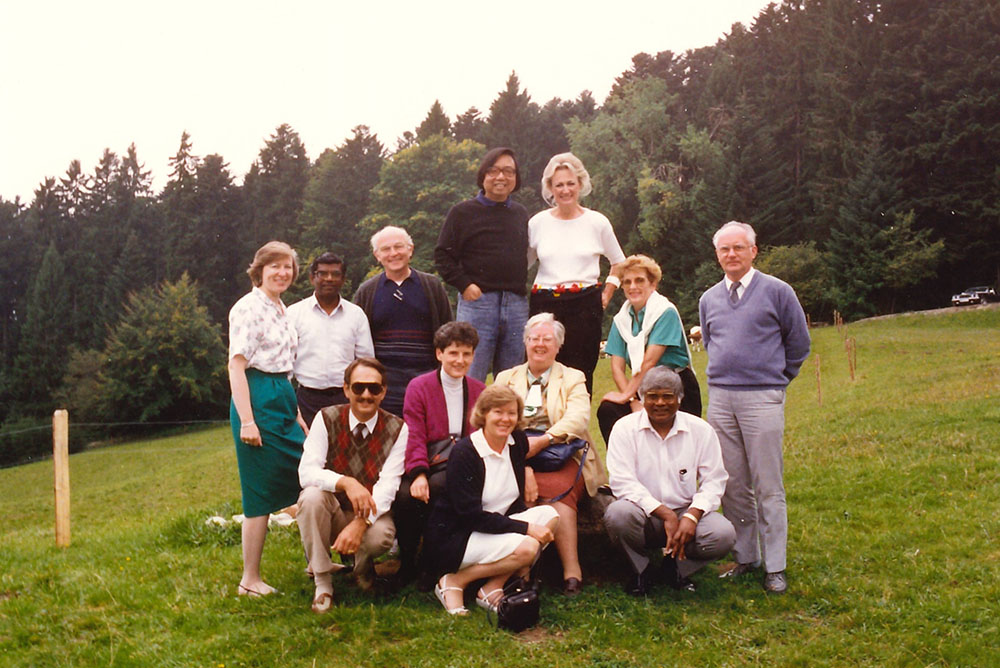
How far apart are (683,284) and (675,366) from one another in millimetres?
38905

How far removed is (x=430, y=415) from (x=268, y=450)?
1.00m

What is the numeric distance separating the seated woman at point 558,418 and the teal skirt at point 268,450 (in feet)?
4.43

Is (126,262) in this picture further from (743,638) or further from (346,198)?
(743,638)

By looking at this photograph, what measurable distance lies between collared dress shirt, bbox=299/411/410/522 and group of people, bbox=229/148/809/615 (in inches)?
0.5

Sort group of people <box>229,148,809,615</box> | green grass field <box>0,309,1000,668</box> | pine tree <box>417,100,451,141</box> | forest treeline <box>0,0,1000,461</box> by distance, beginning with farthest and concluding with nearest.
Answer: pine tree <box>417,100,451,141</box> → forest treeline <box>0,0,1000,461</box> → group of people <box>229,148,809,615</box> → green grass field <box>0,309,1000,668</box>

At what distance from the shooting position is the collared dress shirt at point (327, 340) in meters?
5.65

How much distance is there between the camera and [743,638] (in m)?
4.39

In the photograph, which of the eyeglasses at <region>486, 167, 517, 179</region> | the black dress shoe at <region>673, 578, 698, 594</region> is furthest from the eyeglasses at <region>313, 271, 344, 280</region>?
the black dress shoe at <region>673, 578, 698, 594</region>

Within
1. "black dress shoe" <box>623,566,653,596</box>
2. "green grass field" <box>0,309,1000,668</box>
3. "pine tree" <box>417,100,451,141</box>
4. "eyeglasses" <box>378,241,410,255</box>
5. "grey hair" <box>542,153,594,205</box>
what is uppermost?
"pine tree" <box>417,100,451,141</box>

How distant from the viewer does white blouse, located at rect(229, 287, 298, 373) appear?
16.3 feet

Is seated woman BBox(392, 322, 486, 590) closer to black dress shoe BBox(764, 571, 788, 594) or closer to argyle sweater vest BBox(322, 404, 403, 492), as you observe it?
argyle sweater vest BBox(322, 404, 403, 492)

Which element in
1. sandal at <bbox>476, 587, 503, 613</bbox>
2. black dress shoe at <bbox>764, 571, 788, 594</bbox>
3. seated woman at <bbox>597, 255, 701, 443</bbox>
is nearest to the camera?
sandal at <bbox>476, 587, 503, 613</bbox>

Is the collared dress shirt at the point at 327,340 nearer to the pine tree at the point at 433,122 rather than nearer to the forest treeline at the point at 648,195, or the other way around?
the forest treeline at the point at 648,195

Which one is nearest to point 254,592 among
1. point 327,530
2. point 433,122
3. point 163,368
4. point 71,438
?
point 327,530
